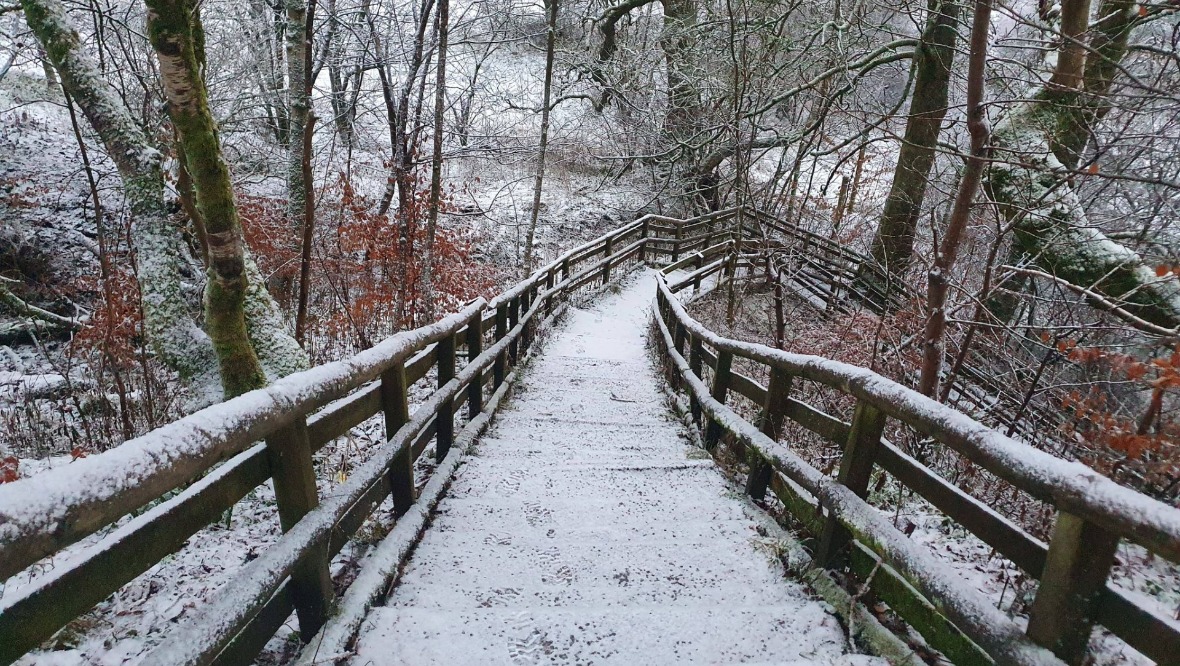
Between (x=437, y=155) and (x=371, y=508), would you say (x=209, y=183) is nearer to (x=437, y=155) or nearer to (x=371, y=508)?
(x=371, y=508)

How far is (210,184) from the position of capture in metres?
4.61

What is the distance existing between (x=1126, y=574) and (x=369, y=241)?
33.5 feet

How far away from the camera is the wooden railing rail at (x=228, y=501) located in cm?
137

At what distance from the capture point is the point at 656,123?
1988 centimetres

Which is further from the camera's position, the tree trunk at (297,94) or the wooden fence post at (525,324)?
the wooden fence post at (525,324)

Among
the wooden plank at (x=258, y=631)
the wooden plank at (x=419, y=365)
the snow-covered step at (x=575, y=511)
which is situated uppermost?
the wooden plank at (x=419, y=365)

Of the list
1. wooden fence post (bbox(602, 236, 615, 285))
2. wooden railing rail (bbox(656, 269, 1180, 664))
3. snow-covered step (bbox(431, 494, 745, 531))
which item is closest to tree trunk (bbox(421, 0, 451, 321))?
wooden fence post (bbox(602, 236, 615, 285))

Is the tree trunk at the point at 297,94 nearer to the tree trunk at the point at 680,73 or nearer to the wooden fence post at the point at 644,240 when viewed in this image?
the wooden fence post at the point at 644,240

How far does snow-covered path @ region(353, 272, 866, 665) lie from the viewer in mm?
2553

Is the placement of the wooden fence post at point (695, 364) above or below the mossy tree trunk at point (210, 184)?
below

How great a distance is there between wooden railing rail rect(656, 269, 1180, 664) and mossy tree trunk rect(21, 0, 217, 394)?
6006 millimetres

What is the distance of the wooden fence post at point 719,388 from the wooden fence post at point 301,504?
3340mm

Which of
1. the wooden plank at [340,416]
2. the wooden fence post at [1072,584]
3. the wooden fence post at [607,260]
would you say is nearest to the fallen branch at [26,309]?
the wooden plank at [340,416]

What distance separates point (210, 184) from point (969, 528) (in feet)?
17.8
